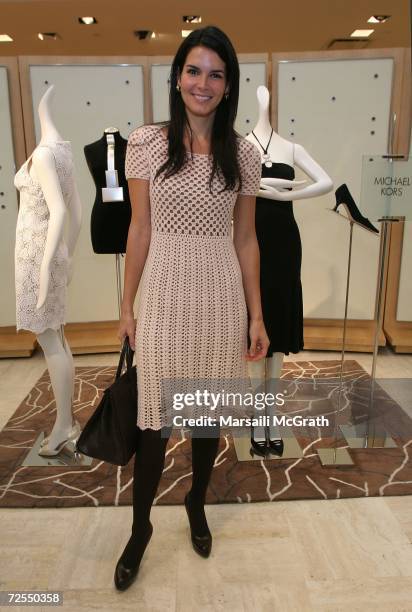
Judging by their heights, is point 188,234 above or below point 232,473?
above

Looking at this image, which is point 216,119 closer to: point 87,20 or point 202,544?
point 202,544

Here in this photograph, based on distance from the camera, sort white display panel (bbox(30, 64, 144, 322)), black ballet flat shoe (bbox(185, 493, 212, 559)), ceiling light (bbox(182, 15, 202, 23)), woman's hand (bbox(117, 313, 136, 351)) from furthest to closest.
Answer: ceiling light (bbox(182, 15, 202, 23))
white display panel (bbox(30, 64, 144, 322))
black ballet flat shoe (bbox(185, 493, 212, 559))
woman's hand (bbox(117, 313, 136, 351))

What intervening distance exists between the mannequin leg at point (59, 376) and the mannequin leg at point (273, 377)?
94 centimetres

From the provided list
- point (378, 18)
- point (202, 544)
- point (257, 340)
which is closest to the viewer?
point (257, 340)

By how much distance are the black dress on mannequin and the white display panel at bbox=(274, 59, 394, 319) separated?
5.40 feet

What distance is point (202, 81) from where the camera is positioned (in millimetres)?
1352

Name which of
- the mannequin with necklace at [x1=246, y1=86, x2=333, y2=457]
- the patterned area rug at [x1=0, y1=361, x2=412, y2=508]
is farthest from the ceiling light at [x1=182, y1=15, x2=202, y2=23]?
the patterned area rug at [x1=0, y1=361, x2=412, y2=508]

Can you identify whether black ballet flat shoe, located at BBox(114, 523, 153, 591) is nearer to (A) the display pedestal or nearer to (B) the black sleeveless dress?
(B) the black sleeveless dress

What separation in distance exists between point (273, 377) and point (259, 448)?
0.35 meters

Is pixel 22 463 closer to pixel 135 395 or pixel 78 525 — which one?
pixel 78 525

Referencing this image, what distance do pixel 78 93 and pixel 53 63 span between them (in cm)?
25

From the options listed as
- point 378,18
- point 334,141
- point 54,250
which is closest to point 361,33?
point 378,18

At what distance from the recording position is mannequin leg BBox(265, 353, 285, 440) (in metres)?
2.41

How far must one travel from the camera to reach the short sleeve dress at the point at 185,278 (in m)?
1.40
